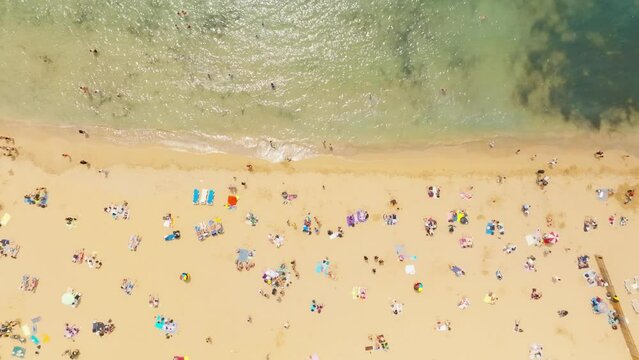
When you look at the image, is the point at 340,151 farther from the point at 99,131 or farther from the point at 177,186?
the point at 99,131

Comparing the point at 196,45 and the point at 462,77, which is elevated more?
the point at 196,45

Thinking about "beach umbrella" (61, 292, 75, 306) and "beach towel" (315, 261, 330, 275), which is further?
"beach towel" (315, 261, 330, 275)

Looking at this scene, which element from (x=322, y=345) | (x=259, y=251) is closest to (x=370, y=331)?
(x=322, y=345)

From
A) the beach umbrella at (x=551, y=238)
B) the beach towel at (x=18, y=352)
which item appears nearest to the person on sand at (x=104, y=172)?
the beach towel at (x=18, y=352)

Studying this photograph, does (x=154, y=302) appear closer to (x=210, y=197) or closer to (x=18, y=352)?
(x=210, y=197)

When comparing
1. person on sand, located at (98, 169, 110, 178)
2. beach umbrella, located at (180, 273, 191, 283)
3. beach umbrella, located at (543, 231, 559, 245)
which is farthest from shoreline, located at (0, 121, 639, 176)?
beach umbrella, located at (180, 273, 191, 283)

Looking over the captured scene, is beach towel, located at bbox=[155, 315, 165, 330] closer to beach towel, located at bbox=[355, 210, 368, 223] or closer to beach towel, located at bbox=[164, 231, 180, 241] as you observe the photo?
beach towel, located at bbox=[164, 231, 180, 241]
